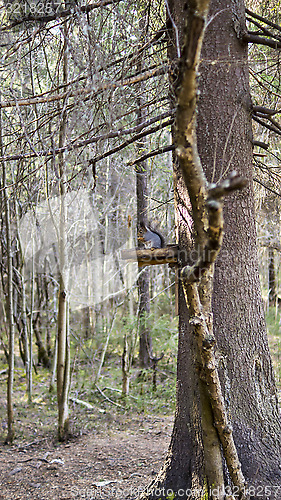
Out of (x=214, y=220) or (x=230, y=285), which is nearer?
(x=214, y=220)

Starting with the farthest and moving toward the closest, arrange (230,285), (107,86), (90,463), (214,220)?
(90,463), (230,285), (107,86), (214,220)

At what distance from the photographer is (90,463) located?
4.21 metres

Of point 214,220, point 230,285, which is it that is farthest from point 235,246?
point 214,220

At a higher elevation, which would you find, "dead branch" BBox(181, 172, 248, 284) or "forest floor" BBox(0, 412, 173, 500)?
"dead branch" BBox(181, 172, 248, 284)

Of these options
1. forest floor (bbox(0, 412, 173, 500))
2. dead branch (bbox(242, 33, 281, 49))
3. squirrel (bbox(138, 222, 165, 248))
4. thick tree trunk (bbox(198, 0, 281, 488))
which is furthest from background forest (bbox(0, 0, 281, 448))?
squirrel (bbox(138, 222, 165, 248))

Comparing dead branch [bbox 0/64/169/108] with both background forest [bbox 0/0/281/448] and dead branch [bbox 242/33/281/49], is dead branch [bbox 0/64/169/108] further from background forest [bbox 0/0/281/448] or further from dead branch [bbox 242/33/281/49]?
dead branch [bbox 242/33/281/49]

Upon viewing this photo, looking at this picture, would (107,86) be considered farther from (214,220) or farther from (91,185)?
(91,185)

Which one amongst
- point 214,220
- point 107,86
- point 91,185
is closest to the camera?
point 214,220

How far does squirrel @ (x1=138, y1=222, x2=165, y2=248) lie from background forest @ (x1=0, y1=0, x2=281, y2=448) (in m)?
0.56

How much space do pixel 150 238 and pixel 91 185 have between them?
5.56m

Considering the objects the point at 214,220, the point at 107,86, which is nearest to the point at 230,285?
the point at 214,220

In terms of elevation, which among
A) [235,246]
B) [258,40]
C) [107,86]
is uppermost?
[258,40]

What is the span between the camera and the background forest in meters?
2.80

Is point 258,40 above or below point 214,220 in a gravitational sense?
above
